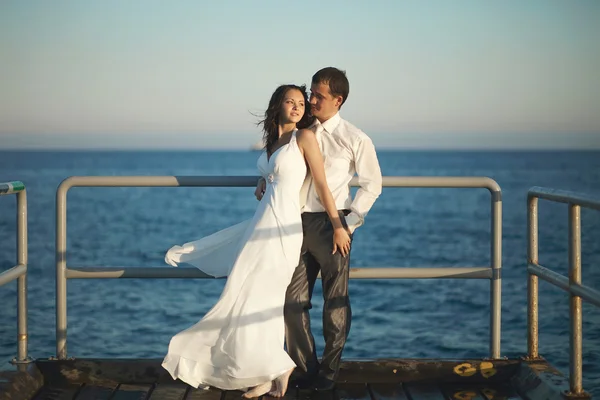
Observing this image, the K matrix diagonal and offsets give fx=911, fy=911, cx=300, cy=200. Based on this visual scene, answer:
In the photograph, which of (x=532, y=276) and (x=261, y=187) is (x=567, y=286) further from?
(x=261, y=187)

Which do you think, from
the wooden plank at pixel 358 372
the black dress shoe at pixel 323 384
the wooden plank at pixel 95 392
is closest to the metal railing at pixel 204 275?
the wooden plank at pixel 358 372

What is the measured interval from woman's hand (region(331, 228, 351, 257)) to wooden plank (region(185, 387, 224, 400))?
74cm

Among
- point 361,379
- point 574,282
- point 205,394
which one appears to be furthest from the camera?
point 361,379

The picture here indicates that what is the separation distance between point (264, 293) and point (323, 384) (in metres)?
0.48

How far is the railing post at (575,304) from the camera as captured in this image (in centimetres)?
359

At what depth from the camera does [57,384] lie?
13.1ft

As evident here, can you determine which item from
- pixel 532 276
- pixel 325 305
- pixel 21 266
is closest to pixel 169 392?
pixel 325 305

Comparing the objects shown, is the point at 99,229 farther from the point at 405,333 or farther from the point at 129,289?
the point at 405,333

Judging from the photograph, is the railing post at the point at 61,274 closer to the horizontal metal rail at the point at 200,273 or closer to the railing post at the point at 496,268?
the horizontal metal rail at the point at 200,273

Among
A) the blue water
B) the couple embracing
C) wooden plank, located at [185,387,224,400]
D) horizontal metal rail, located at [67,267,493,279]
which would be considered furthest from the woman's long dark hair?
the blue water

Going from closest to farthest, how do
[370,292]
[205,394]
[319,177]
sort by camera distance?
[319,177] < [205,394] < [370,292]

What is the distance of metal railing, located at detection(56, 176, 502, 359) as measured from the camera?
401 centimetres

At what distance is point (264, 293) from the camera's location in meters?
3.76

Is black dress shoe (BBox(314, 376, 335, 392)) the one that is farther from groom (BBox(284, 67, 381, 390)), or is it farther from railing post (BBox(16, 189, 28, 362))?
railing post (BBox(16, 189, 28, 362))
